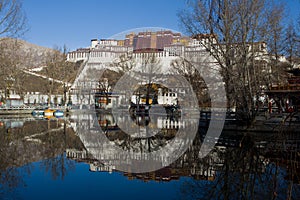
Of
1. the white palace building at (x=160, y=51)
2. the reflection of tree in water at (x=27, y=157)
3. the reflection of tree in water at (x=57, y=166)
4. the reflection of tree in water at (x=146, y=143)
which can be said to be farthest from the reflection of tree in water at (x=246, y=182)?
the white palace building at (x=160, y=51)

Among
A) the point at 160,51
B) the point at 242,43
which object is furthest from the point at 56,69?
the point at 242,43

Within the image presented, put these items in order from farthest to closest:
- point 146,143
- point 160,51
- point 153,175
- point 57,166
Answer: point 160,51 < point 146,143 < point 57,166 < point 153,175

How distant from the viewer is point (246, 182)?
8.27 m

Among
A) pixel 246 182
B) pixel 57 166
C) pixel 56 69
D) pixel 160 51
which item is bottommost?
pixel 57 166

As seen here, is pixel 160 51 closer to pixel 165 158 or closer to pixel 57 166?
pixel 165 158

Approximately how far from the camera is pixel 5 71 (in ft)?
126

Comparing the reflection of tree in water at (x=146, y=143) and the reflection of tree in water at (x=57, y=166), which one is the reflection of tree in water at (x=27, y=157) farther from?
the reflection of tree in water at (x=146, y=143)

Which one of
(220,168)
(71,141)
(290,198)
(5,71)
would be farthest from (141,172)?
(5,71)

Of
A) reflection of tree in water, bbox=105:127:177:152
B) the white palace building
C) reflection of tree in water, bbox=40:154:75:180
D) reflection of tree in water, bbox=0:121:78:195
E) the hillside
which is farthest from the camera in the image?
the hillside

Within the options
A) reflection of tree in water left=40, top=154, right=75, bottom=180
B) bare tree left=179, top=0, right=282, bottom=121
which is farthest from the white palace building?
reflection of tree in water left=40, top=154, right=75, bottom=180

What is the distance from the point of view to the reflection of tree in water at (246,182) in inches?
289

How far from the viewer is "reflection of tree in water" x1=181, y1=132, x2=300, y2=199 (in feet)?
24.1

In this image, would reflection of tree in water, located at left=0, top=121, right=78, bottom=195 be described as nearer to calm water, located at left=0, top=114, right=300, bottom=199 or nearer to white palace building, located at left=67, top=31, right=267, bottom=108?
calm water, located at left=0, top=114, right=300, bottom=199

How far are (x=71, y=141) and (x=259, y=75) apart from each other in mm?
12193
